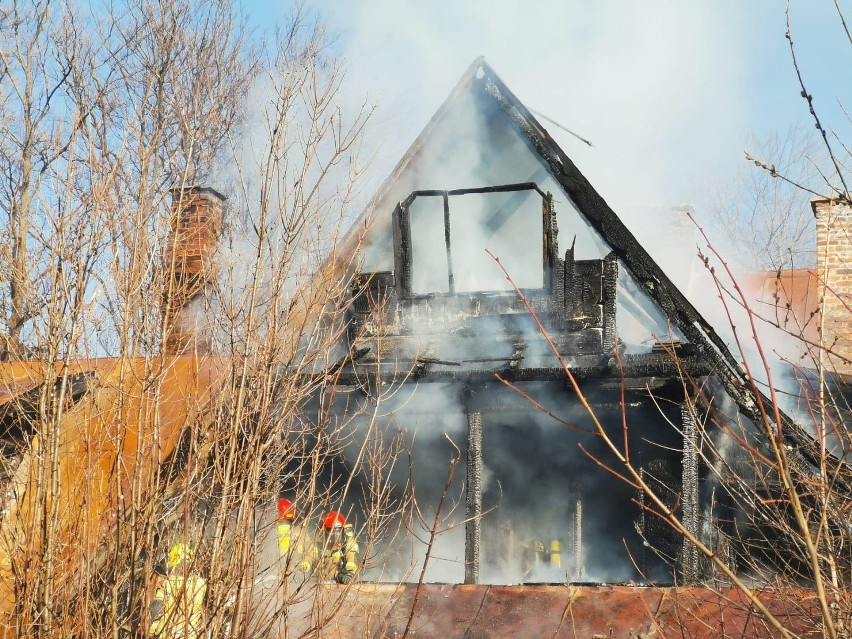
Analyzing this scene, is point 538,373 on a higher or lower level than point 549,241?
lower

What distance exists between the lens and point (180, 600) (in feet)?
15.3

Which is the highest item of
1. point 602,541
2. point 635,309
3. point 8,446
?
point 635,309

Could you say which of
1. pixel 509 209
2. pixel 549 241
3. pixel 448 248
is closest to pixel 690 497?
pixel 549 241

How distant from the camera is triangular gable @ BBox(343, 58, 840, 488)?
29.1 ft

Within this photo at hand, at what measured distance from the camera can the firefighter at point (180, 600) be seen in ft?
15.4

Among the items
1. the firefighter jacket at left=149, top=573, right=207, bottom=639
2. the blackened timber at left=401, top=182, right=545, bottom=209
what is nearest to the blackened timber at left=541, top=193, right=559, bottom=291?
the blackened timber at left=401, top=182, right=545, bottom=209

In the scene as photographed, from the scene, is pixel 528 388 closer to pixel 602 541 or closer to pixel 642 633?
pixel 602 541

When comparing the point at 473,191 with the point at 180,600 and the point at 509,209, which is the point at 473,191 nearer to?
the point at 509,209

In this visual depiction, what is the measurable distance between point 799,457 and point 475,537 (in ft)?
10.5

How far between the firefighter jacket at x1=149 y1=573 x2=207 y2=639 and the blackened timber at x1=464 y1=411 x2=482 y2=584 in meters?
3.66

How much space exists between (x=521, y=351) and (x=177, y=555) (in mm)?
4837

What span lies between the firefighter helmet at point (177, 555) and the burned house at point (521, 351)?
3.25 m

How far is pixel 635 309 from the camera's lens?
9.43 meters

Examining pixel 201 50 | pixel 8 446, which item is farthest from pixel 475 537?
pixel 201 50
